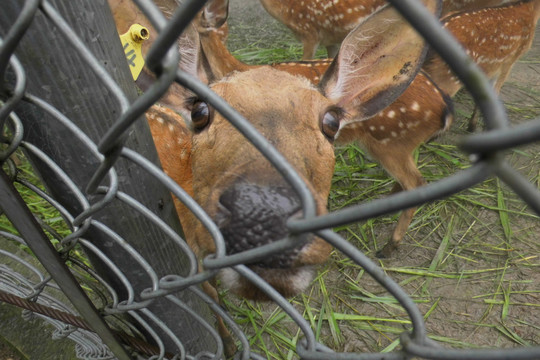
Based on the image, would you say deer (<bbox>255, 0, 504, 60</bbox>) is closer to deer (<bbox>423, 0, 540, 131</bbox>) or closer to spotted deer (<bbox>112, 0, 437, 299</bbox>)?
deer (<bbox>423, 0, 540, 131</bbox>)

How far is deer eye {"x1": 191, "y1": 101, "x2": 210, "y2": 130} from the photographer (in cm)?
180

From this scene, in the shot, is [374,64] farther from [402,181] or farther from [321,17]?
[321,17]

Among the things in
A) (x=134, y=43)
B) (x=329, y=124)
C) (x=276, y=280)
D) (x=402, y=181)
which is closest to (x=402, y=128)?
(x=402, y=181)

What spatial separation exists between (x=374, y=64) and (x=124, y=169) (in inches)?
55.2

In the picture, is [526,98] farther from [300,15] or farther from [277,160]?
[277,160]

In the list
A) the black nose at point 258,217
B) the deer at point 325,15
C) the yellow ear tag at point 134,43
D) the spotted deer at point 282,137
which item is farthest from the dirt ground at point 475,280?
the deer at point 325,15

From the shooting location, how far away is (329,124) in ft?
6.14

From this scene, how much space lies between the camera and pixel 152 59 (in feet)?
1.58

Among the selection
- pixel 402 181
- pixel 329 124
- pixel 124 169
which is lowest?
pixel 402 181

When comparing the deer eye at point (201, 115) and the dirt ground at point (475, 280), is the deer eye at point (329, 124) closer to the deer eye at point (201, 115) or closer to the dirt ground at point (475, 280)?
the deer eye at point (201, 115)

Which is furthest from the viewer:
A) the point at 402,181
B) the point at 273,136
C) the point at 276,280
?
the point at 402,181

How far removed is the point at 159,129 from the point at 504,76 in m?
3.34

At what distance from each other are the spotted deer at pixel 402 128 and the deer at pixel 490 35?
0.62 m

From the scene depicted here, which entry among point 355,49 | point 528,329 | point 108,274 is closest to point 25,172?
A: point 108,274
